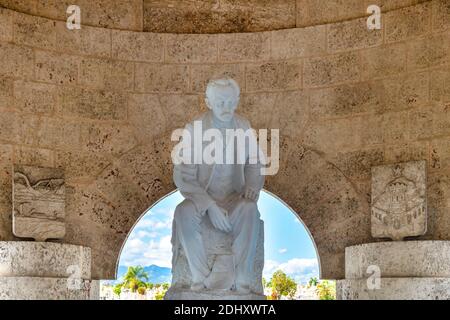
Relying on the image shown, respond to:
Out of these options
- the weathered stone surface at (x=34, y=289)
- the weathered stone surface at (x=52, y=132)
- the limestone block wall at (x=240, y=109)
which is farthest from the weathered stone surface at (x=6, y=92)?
the weathered stone surface at (x=34, y=289)

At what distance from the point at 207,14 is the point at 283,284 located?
2399mm

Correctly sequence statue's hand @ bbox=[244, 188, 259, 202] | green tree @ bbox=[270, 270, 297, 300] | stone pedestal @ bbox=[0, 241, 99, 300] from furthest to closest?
green tree @ bbox=[270, 270, 297, 300], stone pedestal @ bbox=[0, 241, 99, 300], statue's hand @ bbox=[244, 188, 259, 202]

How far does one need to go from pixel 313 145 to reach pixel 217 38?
3.92 feet

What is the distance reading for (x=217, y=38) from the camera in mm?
7871

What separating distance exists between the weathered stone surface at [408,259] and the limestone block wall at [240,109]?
0.44m

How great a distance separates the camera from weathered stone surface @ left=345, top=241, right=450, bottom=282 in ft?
21.7

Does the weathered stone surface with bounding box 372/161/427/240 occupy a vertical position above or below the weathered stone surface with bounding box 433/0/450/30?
below

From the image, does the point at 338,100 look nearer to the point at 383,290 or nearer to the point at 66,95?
the point at 383,290

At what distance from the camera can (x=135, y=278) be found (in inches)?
331

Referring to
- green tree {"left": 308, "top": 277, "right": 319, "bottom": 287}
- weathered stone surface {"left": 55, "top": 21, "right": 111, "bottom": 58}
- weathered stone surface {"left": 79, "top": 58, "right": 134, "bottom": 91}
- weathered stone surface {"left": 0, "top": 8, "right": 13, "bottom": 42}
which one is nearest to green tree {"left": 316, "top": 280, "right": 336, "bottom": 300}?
green tree {"left": 308, "top": 277, "right": 319, "bottom": 287}

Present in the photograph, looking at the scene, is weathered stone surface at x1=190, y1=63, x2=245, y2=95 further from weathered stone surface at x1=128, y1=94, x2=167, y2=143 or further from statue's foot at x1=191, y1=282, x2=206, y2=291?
statue's foot at x1=191, y1=282, x2=206, y2=291

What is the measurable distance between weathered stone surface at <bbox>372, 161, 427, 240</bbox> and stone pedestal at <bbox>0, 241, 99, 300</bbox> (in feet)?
7.35

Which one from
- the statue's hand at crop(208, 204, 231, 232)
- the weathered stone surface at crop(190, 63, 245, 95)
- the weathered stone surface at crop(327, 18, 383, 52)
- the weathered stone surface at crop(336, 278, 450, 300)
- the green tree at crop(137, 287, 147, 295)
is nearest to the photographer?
the statue's hand at crop(208, 204, 231, 232)

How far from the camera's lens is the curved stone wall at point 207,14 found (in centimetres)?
771
